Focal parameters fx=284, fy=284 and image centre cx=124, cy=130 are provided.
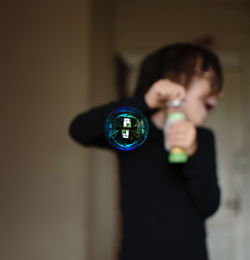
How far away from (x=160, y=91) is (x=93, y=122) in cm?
12

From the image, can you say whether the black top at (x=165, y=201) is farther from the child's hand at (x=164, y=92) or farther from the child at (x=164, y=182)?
the child's hand at (x=164, y=92)

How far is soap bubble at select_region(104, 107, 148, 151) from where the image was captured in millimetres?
265

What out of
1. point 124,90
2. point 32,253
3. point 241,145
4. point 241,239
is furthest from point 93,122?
point 241,239

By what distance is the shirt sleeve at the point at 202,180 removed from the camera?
0.45 metres

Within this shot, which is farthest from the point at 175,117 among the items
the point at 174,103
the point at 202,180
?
the point at 202,180

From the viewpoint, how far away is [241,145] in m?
1.42

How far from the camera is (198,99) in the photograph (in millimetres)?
354

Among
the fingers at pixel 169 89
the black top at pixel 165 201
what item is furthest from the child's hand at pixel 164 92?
the black top at pixel 165 201

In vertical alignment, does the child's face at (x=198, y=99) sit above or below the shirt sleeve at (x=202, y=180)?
above

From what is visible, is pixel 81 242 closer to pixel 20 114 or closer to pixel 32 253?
pixel 32 253

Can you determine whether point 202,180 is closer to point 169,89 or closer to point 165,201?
point 165,201

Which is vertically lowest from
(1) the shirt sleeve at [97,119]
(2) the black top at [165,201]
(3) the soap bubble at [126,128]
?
(2) the black top at [165,201]

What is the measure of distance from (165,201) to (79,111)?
31 cm

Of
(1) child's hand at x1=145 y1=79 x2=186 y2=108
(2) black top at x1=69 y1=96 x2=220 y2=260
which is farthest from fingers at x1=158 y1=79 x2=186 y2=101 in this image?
(2) black top at x1=69 y1=96 x2=220 y2=260
